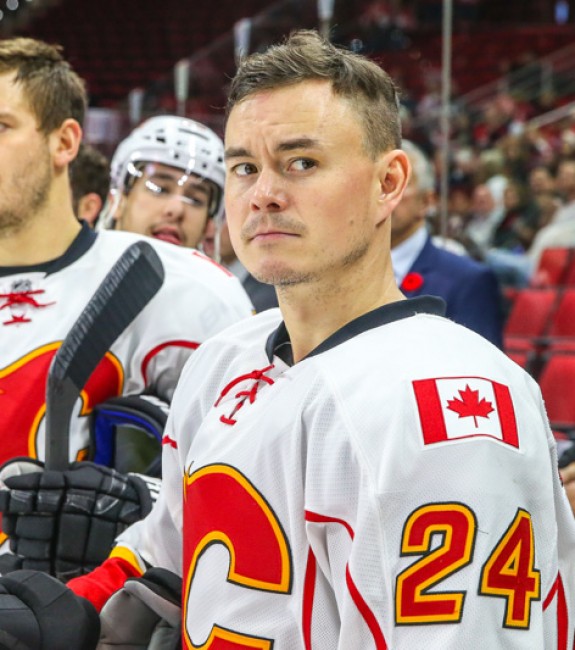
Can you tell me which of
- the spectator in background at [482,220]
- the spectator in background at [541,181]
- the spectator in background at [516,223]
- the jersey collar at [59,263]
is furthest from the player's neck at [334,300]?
the spectator in background at [541,181]

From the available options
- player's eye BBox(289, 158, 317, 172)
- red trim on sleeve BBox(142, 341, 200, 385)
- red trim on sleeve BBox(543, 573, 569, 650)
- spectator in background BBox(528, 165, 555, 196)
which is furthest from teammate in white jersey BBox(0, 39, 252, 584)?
spectator in background BBox(528, 165, 555, 196)

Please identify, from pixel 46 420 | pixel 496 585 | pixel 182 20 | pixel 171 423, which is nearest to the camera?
pixel 496 585

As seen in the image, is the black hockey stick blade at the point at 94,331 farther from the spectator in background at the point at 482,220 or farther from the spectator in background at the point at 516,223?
the spectator in background at the point at 482,220

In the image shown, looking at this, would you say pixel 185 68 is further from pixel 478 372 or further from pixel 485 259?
pixel 478 372

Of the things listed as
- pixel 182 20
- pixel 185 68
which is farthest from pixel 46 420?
pixel 182 20

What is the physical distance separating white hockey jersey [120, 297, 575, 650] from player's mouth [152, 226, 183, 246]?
A: 1338 mm

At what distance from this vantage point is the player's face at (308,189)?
126 centimetres

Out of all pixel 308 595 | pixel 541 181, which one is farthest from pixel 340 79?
pixel 541 181

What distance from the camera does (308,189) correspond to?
1260mm

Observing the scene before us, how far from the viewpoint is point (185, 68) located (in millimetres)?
6387

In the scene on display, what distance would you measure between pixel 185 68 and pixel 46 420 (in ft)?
16.0

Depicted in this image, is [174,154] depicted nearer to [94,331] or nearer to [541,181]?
[94,331]

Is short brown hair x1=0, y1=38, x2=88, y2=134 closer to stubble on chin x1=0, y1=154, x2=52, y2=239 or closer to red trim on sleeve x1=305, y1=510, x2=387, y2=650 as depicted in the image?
stubble on chin x1=0, y1=154, x2=52, y2=239

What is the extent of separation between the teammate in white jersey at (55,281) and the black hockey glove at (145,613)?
0.52m
